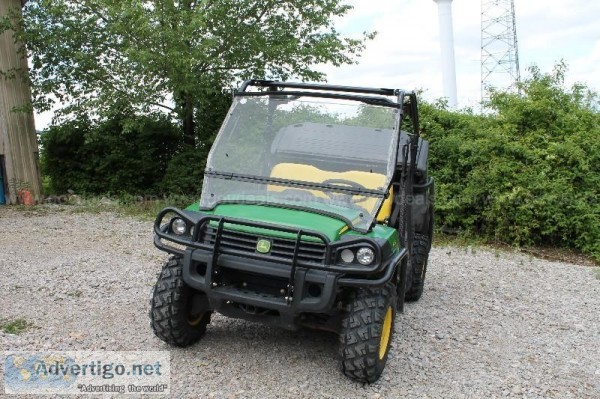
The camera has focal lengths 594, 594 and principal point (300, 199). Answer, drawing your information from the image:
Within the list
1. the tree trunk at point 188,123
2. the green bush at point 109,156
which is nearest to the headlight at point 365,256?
the tree trunk at point 188,123

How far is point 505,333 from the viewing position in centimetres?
587

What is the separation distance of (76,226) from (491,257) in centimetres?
737

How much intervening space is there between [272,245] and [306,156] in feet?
3.54

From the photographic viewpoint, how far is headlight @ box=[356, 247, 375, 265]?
159 inches

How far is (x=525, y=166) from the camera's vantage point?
34.9ft

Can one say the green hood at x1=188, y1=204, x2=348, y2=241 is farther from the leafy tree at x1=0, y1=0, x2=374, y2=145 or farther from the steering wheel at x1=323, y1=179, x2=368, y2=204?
the leafy tree at x1=0, y1=0, x2=374, y2=145

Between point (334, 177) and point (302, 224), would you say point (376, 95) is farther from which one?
point (302, 224)

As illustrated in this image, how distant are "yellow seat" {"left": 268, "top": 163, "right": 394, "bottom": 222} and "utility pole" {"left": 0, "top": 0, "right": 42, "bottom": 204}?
33.2 feet

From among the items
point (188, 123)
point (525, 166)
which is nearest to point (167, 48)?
point (188, 123)

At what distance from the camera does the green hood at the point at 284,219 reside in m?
4.16

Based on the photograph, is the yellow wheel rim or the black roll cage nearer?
the yellow wheel rim

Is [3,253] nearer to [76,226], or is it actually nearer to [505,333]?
[76,226]

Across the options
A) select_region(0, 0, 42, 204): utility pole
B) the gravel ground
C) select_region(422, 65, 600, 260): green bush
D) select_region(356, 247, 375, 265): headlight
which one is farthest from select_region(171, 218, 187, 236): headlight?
select_region(0, 0, 42, 204): utility pole

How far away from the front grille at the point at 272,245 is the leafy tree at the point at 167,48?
806 centimetres
